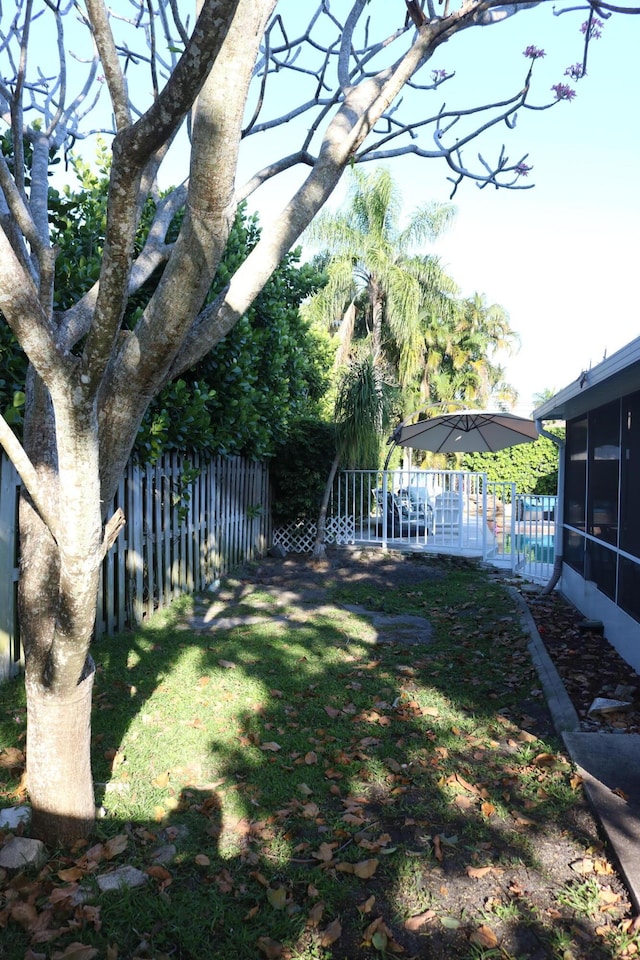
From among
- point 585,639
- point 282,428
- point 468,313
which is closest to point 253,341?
point 282,428

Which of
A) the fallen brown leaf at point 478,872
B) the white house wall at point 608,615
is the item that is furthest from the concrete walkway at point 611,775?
the white house wall at point 608,615

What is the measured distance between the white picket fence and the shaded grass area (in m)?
0.61

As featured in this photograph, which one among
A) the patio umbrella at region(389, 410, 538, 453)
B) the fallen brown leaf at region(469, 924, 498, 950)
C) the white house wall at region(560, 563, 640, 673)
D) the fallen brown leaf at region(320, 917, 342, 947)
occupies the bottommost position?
the fallen brown leaf at region(320, 917, 342, 947)

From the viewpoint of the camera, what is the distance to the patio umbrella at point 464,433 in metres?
13.8

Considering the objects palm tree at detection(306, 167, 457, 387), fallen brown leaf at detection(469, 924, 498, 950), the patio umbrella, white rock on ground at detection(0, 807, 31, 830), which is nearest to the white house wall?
fallen brown leaf at detection(469, 924, 498, 950)

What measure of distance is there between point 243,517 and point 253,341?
379 centimetres

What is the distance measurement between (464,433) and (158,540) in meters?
8.22

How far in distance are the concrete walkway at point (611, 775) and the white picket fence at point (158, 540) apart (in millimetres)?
4367

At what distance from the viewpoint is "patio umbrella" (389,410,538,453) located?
13.8 metres

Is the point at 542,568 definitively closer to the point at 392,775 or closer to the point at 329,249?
the point at 392,775

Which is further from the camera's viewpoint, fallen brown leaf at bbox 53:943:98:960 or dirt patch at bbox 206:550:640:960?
dirt patch at bbox 206:550:640:960

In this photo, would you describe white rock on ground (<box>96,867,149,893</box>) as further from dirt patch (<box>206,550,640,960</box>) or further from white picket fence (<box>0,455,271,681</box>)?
white picket fence (<box>0,455,271,681</box>)

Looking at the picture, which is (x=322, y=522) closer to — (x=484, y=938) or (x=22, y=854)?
(x=22, y=854)

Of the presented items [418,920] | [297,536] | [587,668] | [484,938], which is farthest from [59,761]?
[297,536]
